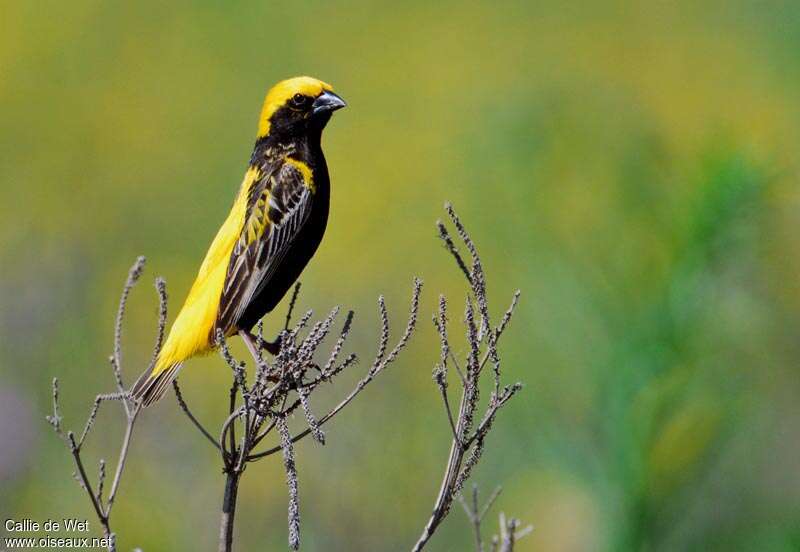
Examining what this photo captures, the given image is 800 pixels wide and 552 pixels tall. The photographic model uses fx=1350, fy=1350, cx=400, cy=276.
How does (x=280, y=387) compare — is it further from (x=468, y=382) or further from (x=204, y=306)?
(x=204, y=306)

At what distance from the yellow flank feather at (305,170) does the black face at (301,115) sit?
6.1 inches

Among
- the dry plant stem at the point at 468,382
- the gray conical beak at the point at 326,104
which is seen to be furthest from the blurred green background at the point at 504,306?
the dry plant stem at the point at 468,382

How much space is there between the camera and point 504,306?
801cm

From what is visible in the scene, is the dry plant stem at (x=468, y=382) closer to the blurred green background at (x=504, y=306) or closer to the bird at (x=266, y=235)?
the bird at (x=266, y=235)

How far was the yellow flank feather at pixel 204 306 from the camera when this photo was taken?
407 cm

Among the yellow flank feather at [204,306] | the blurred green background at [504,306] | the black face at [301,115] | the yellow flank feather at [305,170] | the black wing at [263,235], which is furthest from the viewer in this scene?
the blurred green background at [504,306]

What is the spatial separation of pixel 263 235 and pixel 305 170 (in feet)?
1.11

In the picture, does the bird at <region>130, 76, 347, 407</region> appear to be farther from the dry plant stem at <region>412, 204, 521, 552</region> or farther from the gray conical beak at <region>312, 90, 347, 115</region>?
the dry plant stem at <region>412, 204, 521, 552</region>

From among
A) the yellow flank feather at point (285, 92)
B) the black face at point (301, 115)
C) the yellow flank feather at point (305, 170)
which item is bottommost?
the yellow flank feather at point (305, 170)

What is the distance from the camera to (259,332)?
290 cm

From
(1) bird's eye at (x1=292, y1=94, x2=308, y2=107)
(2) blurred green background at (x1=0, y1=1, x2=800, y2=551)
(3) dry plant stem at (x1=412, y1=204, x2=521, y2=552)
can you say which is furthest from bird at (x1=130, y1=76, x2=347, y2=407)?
(3) dry plant stem at (x1=412, y1=204, x2=521, y2=552)

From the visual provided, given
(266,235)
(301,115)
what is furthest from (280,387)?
(301,115)

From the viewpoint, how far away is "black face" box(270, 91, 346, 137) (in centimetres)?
473

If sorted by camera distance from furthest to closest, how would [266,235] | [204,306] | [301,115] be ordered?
[301,115] < [266,235] < [204,306]
